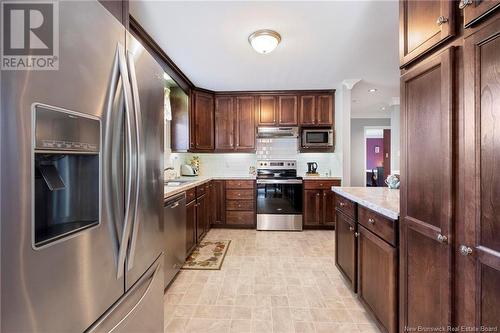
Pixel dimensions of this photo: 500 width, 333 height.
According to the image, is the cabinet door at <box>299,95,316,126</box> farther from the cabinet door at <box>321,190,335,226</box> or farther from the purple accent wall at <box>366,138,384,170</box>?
the purple accent wall at <box>366,138,384,170</box>

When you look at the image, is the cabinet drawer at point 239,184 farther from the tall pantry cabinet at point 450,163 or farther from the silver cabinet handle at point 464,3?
the silver cabinet handle at point 464,3

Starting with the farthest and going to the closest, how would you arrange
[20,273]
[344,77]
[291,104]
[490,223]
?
[291,104] < [344,77] < [490,223] < [20,273]

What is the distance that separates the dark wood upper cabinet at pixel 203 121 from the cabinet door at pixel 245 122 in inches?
19.1

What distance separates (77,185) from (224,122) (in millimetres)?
3730

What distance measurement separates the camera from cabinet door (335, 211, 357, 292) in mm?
1959

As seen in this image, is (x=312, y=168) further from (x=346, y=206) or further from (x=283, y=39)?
(x=283, y=39)

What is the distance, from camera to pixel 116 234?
3.01 ft

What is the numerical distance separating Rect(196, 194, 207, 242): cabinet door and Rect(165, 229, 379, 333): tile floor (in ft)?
1.84

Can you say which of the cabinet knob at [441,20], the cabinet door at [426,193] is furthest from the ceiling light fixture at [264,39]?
the cabinet knob at [441,20]

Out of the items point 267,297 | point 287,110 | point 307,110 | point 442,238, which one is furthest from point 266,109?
point 442,238

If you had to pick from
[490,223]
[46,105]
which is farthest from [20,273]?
[490,223]

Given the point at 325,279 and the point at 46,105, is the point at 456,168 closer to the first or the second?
the point at 46,105

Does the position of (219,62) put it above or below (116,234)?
above

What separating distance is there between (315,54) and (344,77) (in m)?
1.04
